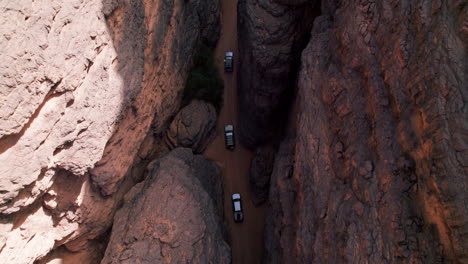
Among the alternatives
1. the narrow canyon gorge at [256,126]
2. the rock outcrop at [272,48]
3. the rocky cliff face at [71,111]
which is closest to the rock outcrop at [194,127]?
the narrow canyon gorge at [256,126]

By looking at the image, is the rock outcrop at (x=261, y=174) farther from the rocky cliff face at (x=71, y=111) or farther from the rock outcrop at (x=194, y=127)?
the rocky cliff face at (x=71, y=111)

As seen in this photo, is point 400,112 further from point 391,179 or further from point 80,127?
point 80,127

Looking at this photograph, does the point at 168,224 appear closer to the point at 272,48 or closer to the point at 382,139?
the point at 382,139

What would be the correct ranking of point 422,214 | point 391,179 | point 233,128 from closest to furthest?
1. point 422,214
2. point 391,179
3. point 233,128

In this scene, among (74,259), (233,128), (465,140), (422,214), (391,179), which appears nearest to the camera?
(465,140)

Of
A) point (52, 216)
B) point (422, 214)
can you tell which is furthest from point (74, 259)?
point (422, 214)

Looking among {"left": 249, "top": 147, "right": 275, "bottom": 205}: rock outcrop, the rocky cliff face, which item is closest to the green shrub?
the rocky cliff face

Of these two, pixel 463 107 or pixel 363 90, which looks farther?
pixel 363 90

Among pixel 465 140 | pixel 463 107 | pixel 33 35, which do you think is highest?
pixel 33 35
